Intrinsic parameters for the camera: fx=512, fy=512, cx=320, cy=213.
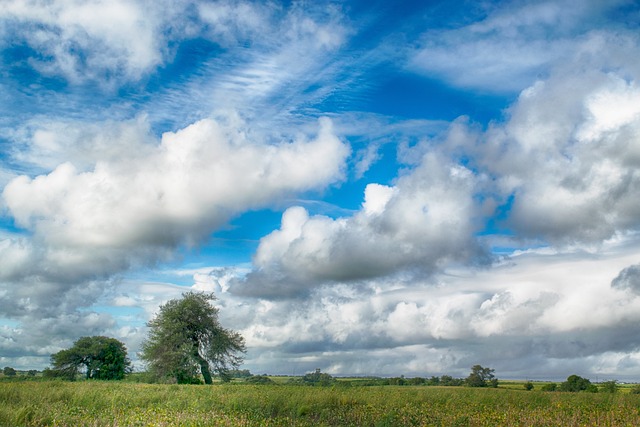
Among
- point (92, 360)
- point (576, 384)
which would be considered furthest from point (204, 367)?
point (576, 384)

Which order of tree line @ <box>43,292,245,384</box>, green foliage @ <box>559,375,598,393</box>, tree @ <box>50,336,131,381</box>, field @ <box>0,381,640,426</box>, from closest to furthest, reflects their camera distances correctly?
1. field @ <box>0,381,640,426</box>
2. green foliage @ <box>559,375,598,393</box>
3. tree line @ <box>43,292,245,384</box>
4. tree @ <box>50,336,131,381</box>

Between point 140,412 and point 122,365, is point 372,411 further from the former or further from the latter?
point 122,365

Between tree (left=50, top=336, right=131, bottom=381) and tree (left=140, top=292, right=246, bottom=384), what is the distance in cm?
1365

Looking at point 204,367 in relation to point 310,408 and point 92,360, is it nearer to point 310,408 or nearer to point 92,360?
point 92,360

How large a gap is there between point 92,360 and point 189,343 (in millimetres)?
17810

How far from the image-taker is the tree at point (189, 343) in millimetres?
45281

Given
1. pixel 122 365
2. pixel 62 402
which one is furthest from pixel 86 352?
pixel 62 402

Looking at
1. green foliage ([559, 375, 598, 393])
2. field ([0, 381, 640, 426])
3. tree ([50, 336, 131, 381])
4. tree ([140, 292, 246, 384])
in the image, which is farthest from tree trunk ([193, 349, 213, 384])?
green foliage ([559, 375, 598, 393])

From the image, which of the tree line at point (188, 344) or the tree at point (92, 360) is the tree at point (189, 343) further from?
the tree at point (92, 360)

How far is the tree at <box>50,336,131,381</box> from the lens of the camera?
56.0 metres

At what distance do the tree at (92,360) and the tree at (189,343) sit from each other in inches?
537

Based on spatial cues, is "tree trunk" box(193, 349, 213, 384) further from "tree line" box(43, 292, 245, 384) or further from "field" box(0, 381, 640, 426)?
"field" box(0, 381, 640, 426)

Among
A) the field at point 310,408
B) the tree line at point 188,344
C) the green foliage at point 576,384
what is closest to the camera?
the field at point 310,408

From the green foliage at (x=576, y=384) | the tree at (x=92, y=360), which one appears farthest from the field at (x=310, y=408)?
the tree at (x=92, y=360)
